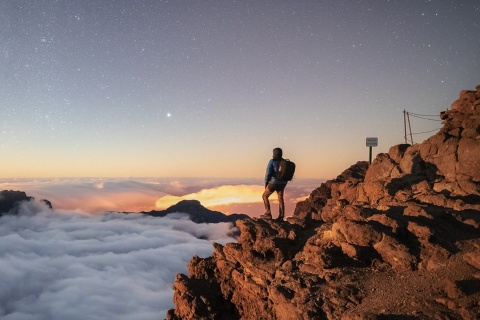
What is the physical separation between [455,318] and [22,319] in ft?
718

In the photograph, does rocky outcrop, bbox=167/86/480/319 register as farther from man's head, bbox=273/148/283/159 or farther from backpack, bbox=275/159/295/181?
man's head, bbox=273/148/283/159

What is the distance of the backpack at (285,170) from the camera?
15062 millimetres

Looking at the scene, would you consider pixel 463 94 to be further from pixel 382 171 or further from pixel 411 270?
pixel 411 270

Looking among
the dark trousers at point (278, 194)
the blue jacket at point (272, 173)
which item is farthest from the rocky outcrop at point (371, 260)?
the blue jacket at point (272, 173)

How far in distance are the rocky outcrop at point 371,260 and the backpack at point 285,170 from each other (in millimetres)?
2215

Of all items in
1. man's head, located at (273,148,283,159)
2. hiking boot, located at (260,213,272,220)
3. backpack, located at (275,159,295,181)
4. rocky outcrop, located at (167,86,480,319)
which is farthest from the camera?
man's head, located at (273,148,283,159)

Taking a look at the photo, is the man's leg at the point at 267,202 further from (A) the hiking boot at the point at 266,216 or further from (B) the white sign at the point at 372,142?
(B) the white sign at the point at 372,142

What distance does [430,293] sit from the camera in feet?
24.6

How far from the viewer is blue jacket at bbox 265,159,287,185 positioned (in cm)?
1525

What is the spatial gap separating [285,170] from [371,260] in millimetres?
6409

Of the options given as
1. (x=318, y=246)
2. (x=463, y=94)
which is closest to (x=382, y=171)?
(x=463, y=94)

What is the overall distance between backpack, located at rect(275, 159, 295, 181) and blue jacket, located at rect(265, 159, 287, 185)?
0.17m

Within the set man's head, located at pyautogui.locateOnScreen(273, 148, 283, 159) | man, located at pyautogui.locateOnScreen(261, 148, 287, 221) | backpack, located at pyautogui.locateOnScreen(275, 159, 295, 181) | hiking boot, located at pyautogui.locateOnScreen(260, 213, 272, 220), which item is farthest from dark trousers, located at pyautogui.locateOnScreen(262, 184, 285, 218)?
man's head, located at pyautogui.locateOnScreen(273, 148, 283, 159)

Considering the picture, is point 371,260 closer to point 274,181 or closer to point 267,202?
point 274,181
